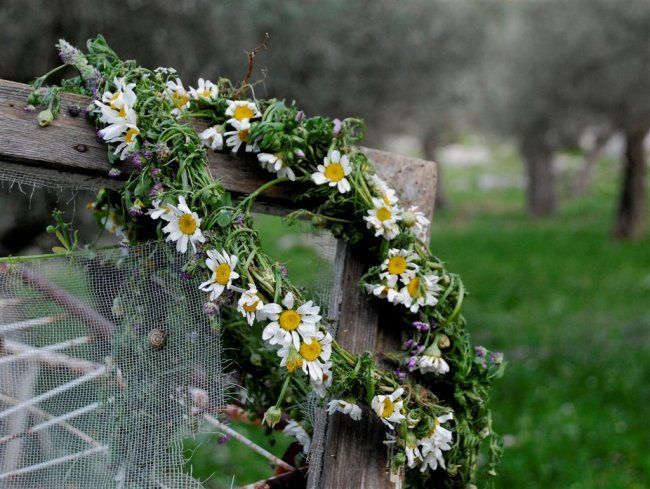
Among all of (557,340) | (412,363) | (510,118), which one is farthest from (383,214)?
(510,118)

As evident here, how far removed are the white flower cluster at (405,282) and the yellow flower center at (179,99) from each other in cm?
60

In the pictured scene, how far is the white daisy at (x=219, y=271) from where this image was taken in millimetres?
1479

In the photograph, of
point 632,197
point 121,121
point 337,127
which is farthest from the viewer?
point 632,197

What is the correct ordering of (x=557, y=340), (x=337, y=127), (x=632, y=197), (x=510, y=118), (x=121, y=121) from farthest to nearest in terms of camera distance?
(x=510, y=118) < (x=632, y=197) < (x=557, y=340) < (x=337, y=127) < (x=121, y=121)

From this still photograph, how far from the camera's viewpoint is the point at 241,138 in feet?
5.65

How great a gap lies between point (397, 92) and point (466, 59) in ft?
6.24

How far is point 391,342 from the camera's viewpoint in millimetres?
1796

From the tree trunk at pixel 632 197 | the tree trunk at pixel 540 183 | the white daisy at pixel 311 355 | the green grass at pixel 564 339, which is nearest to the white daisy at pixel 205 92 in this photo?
the white daisy at pixel 311 355

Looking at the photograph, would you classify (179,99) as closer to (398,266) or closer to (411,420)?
(398,266)

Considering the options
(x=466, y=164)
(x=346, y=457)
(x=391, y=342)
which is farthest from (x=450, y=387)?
(x=466, y=164)

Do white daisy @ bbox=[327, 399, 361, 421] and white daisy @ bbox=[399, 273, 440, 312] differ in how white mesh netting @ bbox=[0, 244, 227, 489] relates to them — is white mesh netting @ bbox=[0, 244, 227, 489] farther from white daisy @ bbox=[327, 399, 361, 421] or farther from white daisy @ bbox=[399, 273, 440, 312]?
white daisy @ bbox=[399, 273, 440, 312]

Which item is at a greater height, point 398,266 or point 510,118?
point 510,118

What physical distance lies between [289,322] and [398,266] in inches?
14.7

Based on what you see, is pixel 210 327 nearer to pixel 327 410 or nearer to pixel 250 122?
pixel 327 410
